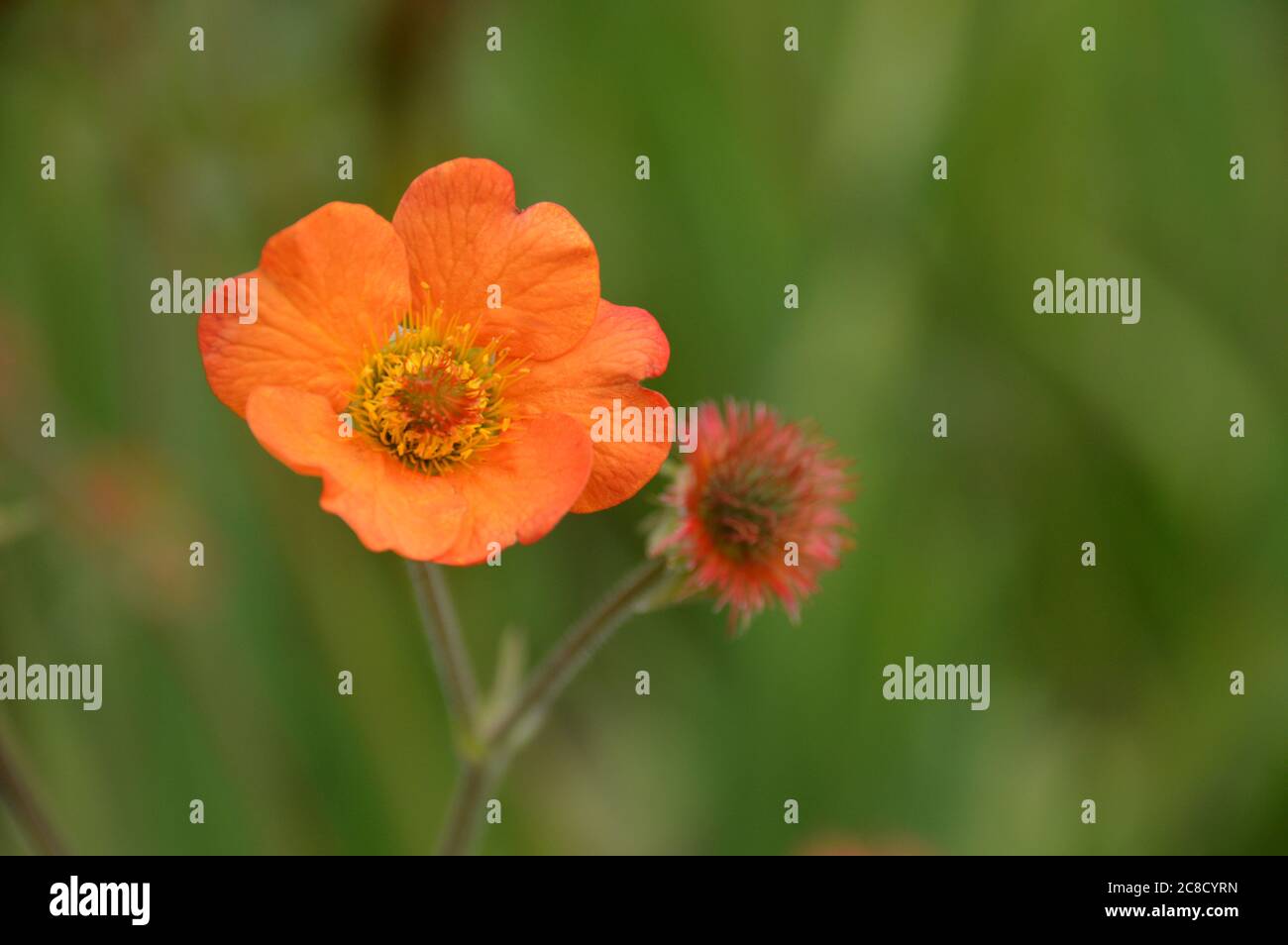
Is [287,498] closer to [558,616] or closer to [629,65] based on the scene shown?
[558,616]

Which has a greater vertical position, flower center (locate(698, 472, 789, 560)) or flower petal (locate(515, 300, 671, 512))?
flower petal (locate(515, 300, 671, 512))

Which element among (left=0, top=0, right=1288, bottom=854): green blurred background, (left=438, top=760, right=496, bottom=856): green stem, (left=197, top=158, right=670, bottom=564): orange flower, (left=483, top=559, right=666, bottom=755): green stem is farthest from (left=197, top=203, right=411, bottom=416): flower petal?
(left=0, top=0, right=1288, bottom=854): green blurred background

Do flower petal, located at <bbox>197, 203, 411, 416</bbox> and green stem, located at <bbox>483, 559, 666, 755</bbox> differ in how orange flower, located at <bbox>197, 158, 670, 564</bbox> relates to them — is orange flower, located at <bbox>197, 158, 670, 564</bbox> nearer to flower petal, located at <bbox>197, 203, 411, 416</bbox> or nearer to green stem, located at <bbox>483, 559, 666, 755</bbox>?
flower petal, located at <bbox>197, 203, 411, 416</bbox>

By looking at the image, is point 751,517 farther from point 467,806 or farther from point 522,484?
point 467,806

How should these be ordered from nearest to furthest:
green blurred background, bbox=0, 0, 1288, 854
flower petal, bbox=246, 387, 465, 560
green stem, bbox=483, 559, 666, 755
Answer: flower petal, bbox=246, 387, 465, 560, green stem, bbox=483, 559, 666, 755, green blurred background, bbox=0, 0, 1288, 854

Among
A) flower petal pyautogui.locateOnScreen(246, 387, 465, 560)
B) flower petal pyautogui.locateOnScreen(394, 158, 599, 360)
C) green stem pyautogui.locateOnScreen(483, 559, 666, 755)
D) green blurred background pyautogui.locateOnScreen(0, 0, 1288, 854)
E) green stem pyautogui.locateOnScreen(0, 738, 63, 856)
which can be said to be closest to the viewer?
flower petal pyautogui.locateOnScreen(246, 387, 465, 560)
